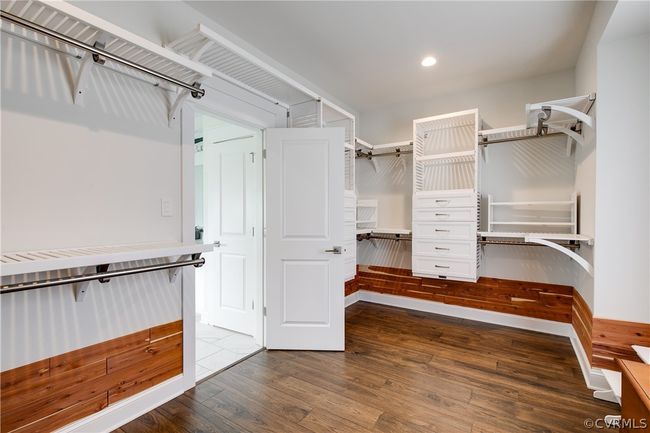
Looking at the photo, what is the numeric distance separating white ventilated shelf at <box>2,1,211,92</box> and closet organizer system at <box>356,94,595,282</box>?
8.06 feet

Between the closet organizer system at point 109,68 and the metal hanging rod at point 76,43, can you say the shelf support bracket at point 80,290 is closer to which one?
the closet organizer system at point 109,68

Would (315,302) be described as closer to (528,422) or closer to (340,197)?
(340,197)

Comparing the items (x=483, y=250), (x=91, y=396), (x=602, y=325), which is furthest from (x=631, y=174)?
(x=91, y=396)

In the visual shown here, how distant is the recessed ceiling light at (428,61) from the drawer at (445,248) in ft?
5.75

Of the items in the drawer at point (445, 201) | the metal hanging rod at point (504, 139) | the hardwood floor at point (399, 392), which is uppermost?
the metal hanging rod at point (504, 139)

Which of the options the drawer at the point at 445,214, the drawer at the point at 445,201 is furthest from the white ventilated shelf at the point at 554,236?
the drawer at the point at 445,201

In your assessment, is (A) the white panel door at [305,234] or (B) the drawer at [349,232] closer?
(A) the white panel door at [305,234]

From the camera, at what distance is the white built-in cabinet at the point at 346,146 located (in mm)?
2928

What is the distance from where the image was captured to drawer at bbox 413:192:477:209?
300 centimetres

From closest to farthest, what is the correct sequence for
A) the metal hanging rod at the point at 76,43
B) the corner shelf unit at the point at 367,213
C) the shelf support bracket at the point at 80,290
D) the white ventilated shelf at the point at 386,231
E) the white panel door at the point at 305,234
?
the metal hanging rod at the point at 76,43, the shelf support bracket at the point at 80,290, the white panel door at the point at 305,234, the white ventilated shelf at the point at 386,231, the corner shelf unit at the point at 367,213

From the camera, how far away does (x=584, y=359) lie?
2.30 meters

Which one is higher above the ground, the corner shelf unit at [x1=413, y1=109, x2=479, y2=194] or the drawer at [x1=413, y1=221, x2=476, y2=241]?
the corner shelf unit at [x1=413, y1=109, x2=479, y2=194]

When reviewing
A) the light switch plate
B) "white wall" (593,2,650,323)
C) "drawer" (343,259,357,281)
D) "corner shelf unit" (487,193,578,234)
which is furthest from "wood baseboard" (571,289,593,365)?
the light switch plate

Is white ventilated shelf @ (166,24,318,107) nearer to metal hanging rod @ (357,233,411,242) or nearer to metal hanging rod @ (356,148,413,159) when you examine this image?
metal hanging rod @ (356,148,413,159)
